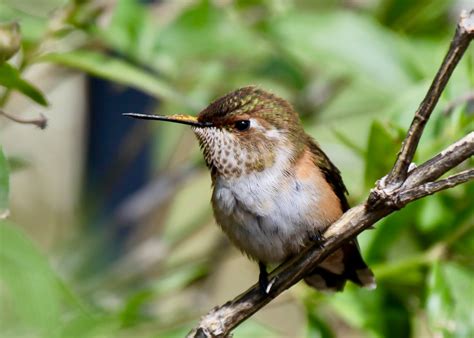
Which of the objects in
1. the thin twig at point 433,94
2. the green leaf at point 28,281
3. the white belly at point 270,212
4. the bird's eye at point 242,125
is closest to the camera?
the thin twig at point 433,94

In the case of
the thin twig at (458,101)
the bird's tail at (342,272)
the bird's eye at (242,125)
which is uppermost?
the bird's eye at (242,125)

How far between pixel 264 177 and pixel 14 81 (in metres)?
0.68

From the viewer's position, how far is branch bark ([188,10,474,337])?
1.71 meters

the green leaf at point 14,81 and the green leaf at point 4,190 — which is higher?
the green leaf at point 14,81

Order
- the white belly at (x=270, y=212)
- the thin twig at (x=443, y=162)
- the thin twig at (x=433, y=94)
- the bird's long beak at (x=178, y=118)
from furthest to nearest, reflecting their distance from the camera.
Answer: the white belly at (x=270, y=212)
the bird's long beak at (x=178, y=118)
the thin twig at (x=443, y=162)
the thin twig at (x=433, y=94)

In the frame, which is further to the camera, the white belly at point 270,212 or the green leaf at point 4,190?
the white belly at point 270,212

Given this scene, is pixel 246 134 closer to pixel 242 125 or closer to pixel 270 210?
pixel 242 125

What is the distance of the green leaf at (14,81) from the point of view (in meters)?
1.99

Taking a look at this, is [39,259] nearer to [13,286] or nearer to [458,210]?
[13,286]

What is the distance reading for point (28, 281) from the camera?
6.63ft

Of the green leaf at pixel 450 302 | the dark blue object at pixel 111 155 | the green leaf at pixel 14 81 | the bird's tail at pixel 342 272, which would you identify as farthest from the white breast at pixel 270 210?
the dark blue object at pixel 111 155

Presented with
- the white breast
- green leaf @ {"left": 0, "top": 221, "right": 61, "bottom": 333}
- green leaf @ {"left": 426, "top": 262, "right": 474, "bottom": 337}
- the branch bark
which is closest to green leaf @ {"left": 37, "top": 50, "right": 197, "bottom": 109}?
the white breast

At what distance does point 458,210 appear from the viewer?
286 cm

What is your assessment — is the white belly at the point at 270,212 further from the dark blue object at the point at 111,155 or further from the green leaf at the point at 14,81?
the dark blue object at the point at 111,155
